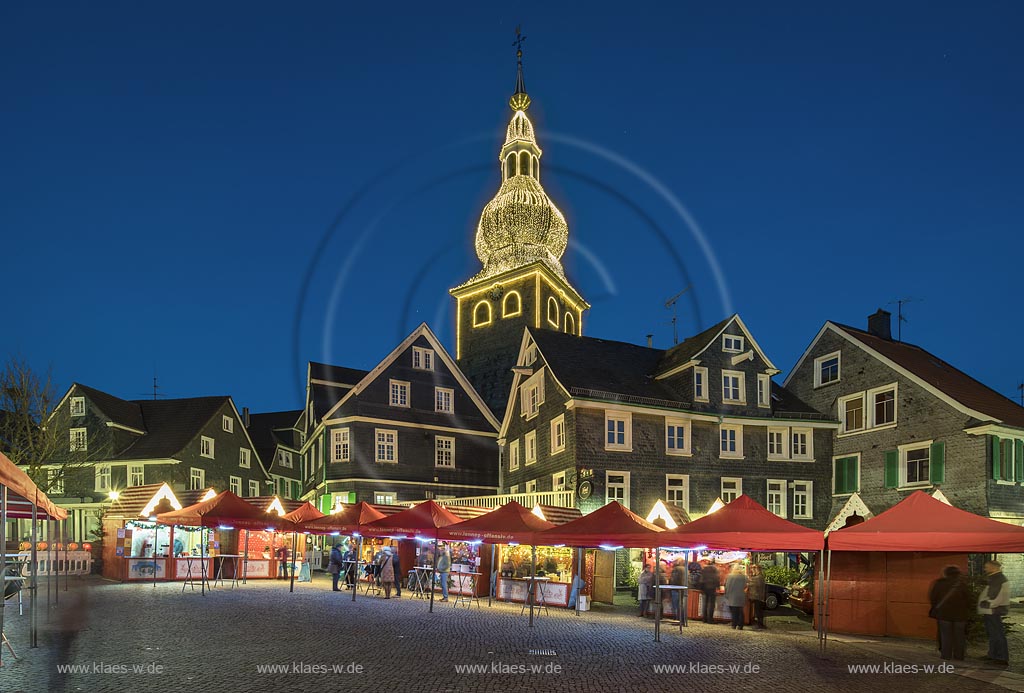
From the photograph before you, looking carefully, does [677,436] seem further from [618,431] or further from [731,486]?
[731,486]

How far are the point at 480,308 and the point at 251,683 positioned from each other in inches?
2440

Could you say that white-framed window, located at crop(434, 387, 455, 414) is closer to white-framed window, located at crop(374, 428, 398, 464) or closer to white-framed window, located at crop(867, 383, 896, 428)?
white-framed window, located at crop(374, 428, 398, 464)

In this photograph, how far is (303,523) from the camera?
30.8 m

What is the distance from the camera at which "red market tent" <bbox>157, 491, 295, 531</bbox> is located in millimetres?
29547

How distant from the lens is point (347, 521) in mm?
28812

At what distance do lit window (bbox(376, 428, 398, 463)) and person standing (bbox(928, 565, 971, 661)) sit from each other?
33.1 metres

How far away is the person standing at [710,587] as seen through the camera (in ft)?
76.0

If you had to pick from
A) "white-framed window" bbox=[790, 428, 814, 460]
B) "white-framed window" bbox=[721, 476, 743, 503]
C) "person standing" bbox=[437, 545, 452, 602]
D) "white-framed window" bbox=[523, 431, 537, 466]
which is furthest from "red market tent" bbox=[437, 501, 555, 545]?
"white-framed window" bbox=[790, 428, 814, 460]

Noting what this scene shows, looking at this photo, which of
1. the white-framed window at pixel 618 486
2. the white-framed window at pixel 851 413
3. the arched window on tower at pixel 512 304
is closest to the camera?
the white-framed window at pixel 618 486

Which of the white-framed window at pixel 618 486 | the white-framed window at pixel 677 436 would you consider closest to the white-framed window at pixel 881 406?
the white-framed window at pixel 677 436

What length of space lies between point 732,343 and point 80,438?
3900 cm

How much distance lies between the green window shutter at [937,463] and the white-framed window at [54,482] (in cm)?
4079

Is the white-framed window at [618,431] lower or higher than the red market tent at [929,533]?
higher

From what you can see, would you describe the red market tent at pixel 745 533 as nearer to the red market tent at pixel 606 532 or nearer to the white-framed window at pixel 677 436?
the red market tent at pixel 606 532
